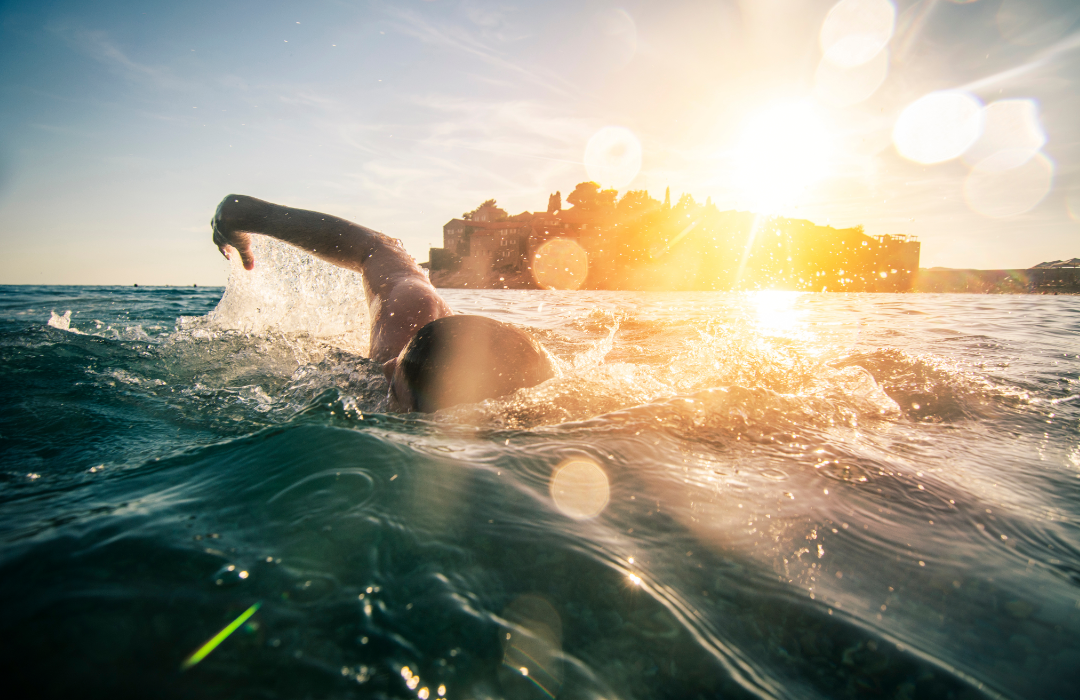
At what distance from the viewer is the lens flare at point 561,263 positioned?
5600cm

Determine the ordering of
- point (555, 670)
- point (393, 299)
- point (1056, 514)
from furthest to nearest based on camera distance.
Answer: point (393, 299) → point (1056, 514) → point (555, 670)

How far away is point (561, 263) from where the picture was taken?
57281mm

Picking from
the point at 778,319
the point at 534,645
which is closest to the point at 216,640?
the point at 534,645

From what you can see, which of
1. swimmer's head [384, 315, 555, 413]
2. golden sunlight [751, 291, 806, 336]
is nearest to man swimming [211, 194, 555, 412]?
swimmer's head [384, 315, 555, 413]

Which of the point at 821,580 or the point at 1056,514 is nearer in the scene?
the point at 821,580

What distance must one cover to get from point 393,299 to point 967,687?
278cm

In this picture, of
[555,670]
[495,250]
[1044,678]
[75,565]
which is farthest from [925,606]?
[495,250]

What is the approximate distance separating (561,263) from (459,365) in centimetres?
5652

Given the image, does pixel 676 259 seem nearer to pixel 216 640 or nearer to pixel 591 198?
pixel 591 198

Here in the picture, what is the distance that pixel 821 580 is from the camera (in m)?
1.04

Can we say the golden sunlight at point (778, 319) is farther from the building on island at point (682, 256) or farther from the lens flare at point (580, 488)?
the building on island at point (682, 256)

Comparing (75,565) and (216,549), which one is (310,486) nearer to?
(216,549)

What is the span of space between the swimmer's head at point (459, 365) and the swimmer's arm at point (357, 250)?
0.65 metres

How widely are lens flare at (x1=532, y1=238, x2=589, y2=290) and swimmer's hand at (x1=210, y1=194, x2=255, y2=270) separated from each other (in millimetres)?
52251
